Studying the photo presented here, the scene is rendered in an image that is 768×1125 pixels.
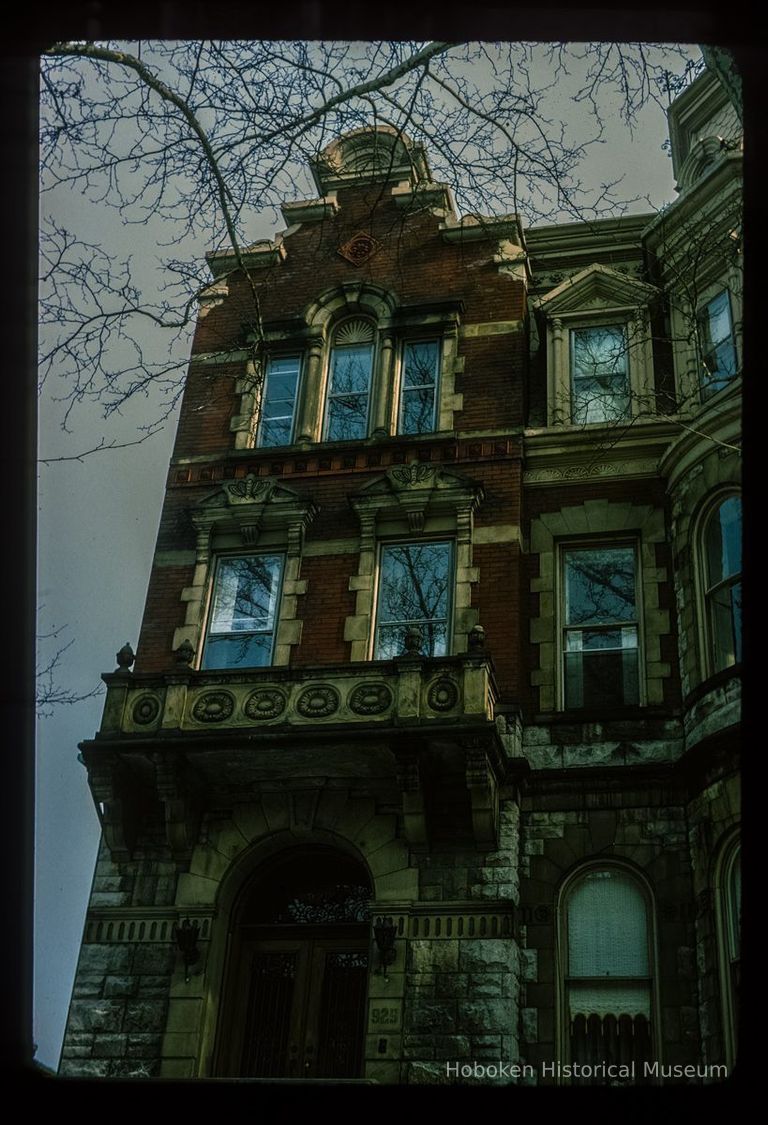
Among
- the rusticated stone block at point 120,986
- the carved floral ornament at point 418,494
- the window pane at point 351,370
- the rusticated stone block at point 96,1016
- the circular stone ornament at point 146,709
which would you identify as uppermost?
the window pane at point 351,370

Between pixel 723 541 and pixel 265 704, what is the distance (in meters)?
5.88

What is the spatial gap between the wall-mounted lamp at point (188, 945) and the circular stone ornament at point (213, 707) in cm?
230

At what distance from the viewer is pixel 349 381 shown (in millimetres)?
17219

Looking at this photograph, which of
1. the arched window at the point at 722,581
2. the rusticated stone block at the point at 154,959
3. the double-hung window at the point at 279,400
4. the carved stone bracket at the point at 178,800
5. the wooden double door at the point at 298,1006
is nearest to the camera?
the wooden double door at the point at 298,1006

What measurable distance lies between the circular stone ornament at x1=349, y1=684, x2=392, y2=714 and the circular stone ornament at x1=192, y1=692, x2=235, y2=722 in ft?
4.78

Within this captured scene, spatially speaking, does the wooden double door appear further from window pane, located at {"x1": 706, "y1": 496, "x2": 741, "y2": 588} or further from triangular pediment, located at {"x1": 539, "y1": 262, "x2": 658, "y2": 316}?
triangular pediment, located at {"x1": 539, "y1": 262, "x2": 658, "y2": 316}

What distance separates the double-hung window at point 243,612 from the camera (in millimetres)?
14781

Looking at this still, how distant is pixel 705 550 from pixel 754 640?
12.5 meters

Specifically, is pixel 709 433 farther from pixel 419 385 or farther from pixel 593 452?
pixel 419 385

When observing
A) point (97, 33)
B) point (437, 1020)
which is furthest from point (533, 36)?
point (437, 1020)

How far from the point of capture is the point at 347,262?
18.2 metres

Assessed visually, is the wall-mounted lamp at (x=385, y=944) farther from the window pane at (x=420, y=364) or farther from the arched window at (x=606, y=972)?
the window pane at (x=420, y=364)

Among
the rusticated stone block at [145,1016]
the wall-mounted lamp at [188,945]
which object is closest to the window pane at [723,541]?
the wall-mounted lamp at [188,945]

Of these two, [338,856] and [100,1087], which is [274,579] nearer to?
[338,856]
